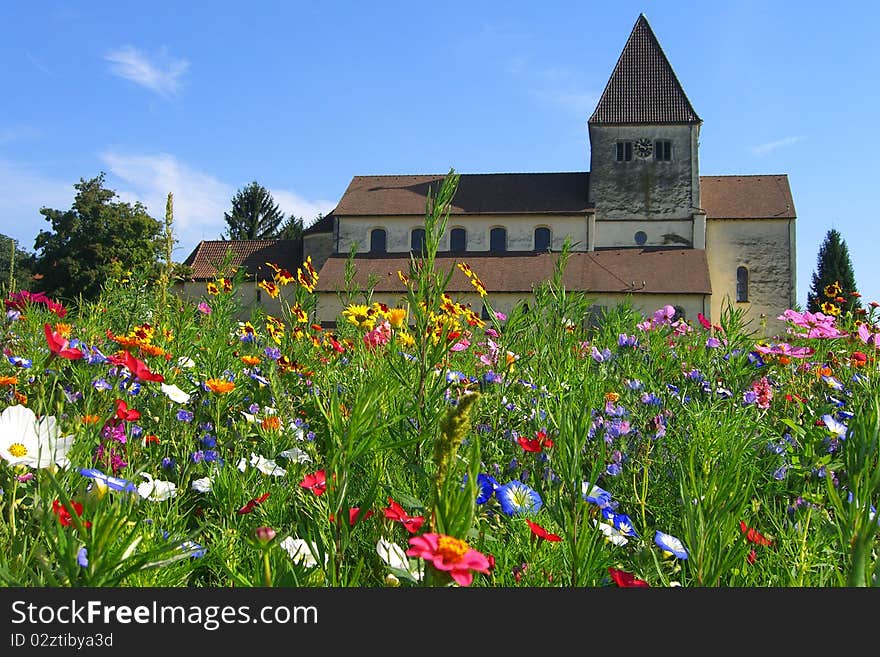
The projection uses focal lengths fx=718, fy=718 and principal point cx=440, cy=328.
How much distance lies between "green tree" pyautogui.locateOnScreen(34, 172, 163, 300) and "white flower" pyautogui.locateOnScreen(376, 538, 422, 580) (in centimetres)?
3770

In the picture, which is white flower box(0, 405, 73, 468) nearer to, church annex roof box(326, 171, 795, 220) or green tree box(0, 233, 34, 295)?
green tree box(0, 233, 34, 295)

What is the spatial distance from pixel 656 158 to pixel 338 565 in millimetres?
42586

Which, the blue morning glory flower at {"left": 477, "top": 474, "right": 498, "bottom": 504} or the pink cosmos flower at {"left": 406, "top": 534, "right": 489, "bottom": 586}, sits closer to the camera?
the pink cosmos flower at {"left": 406, "top": 534, "right": 489, "bottom": 586}

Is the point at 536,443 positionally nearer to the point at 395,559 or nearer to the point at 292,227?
the point at 395,559

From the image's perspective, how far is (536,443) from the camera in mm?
1787

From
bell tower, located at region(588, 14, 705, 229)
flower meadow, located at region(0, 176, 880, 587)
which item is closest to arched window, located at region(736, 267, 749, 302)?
bell tower, located at region(588, 14, 705, 229)

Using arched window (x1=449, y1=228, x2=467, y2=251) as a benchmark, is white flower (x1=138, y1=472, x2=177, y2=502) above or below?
below

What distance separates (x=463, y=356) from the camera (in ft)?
13.6

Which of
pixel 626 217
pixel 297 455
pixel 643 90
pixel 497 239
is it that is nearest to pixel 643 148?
pixel 643 90

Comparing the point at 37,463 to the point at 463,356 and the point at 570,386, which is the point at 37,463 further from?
the point at 463,356

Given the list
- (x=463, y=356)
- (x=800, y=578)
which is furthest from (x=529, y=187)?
(x=800, y=578)

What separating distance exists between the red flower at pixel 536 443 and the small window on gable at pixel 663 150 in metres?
41.5

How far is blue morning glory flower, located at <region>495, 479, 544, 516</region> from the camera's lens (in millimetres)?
1541

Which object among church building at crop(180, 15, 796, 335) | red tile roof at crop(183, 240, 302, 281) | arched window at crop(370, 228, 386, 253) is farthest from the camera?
red tile roof at crop(183, 240, 302, 281)
